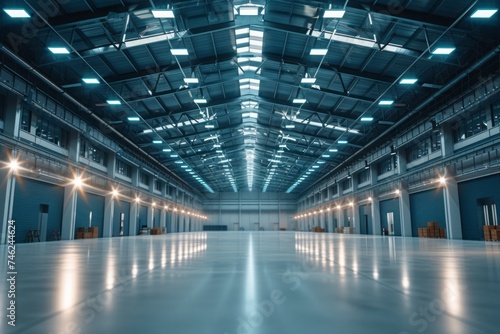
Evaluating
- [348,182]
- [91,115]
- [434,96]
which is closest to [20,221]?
[91,115]

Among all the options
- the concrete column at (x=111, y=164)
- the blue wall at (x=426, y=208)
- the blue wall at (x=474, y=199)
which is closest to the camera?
the blue wall at (x=474, y=199)

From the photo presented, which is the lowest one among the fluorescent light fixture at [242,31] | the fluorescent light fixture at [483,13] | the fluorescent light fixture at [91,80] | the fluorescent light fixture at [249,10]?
the fluorescent light fixture at [91,80]

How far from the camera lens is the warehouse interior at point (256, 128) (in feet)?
9.27

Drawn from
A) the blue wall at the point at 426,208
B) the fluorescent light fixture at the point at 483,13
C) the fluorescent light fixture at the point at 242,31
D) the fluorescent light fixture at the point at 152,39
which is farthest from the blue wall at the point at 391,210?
the fluorescent light fixture at the point at 152,39

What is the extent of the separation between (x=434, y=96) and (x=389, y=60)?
383cm

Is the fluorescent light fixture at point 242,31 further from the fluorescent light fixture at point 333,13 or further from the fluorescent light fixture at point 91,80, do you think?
the fluorescent light fixture at point 91,80

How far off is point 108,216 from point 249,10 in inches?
815

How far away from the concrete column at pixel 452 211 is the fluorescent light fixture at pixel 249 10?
15.7 m

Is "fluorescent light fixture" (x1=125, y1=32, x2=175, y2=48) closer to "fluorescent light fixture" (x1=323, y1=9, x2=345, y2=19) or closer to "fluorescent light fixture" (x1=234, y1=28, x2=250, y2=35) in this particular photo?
"fluorescent light fixture" (x1=234, y1=28, x2=250, y2=35)

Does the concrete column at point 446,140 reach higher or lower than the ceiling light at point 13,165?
higher

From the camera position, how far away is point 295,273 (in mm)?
4617

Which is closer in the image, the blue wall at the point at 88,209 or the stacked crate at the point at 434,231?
the stacked crate at the point at 434,231

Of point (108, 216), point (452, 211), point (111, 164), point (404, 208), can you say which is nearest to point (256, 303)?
point (452, 211)

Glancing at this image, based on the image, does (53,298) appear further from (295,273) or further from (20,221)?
(20,221)
